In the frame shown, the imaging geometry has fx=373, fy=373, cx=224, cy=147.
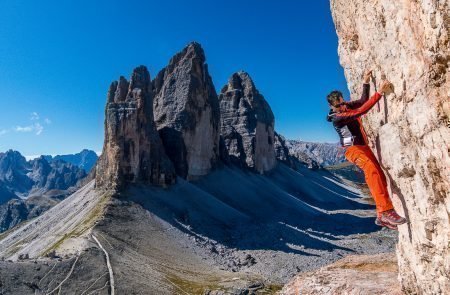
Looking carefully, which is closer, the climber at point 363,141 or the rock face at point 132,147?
the climber at point 363,141

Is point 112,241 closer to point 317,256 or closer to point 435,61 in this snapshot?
point 317,256

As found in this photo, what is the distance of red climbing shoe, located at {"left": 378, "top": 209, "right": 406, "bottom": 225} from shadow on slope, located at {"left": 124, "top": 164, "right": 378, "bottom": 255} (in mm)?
43519

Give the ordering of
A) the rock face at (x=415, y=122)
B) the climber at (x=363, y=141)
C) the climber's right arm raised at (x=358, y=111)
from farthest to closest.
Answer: the climber at (x=363, y=141) < the climber's right arm raised at (x=358, y=111) < the rock face at (x=415, y=122)

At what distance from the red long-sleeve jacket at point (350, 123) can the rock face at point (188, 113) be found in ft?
211

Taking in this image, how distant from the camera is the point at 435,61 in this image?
20.4 ft

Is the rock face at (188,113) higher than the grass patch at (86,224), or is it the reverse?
the rock face at (188,113)

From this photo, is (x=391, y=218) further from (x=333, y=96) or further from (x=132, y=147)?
(x=132, y=147)

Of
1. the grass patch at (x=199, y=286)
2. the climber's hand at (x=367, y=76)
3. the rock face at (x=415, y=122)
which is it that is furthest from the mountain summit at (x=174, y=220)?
the climber's hand at (x=367, y=76)

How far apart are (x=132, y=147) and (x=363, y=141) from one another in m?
52.6

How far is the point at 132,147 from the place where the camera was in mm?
59531

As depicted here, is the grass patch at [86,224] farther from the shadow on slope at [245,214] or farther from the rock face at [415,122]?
the rock face at [415,122]

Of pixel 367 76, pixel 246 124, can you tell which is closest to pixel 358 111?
pixel 367 76

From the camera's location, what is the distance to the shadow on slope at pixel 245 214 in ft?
179

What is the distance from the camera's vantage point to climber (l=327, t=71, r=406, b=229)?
29.2 feet
